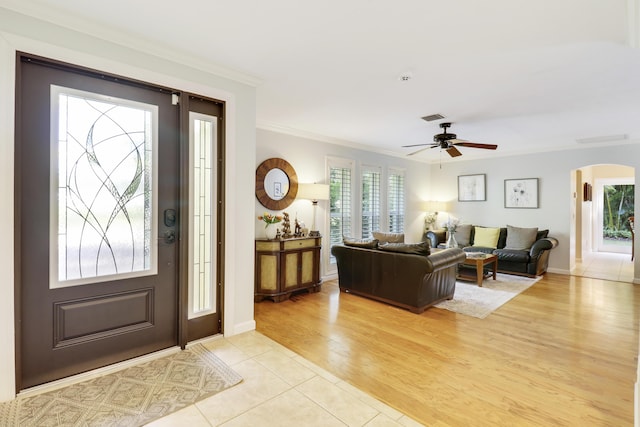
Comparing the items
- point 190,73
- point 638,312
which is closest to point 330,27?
point 190,73

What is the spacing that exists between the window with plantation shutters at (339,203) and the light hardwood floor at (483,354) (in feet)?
5.02

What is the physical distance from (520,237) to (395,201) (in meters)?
2.55

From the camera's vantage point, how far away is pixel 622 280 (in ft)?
18.3

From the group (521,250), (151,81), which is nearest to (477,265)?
(521,250)

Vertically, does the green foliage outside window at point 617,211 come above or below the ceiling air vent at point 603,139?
below

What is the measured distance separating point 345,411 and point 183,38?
2.95 meters

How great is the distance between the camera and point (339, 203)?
19.3 ft

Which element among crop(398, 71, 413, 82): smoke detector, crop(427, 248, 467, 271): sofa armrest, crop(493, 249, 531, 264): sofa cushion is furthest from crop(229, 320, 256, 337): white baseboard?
crop(493, 249, 531, 264): sofa cushion

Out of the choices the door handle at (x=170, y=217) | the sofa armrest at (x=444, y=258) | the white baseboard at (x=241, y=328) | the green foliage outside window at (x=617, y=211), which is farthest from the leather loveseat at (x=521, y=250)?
the door handle at (x=170, y=217)

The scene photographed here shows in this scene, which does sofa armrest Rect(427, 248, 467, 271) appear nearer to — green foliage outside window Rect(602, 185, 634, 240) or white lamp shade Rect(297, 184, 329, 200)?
white lamp shade Rect(297, 184, 329, 200)

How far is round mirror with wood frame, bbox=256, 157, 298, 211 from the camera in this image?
472cm

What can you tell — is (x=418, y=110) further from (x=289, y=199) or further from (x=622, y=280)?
(x=622, y=280)

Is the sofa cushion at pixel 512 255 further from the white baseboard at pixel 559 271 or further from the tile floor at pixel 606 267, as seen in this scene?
the tile floor at pixel 606 267

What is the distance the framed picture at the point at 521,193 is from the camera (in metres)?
6.55
